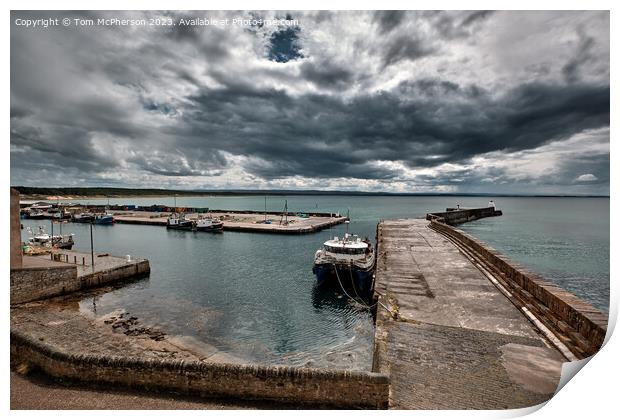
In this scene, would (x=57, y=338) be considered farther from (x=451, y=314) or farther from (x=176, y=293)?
(x=451, y=314)

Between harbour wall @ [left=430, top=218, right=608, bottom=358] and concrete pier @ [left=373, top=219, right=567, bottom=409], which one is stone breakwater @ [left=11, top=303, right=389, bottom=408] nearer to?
concrete pier @ [left=373, top=219, right=567, bottom=409]

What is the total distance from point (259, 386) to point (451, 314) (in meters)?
8.31

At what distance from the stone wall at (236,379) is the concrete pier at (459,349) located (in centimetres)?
85

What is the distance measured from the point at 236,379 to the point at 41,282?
18664 millimetres

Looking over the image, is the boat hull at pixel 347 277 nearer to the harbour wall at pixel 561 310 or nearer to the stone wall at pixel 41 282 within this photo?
the harbour wall at pixel 561 310

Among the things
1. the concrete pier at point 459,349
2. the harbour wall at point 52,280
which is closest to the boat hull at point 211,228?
the harbour wall at point 52,280

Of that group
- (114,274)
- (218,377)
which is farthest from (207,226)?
(218,377)

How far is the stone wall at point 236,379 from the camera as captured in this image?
7758 mm

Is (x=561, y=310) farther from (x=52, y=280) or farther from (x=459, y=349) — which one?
(x=52, y=280)

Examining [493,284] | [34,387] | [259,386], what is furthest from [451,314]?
[34,387]

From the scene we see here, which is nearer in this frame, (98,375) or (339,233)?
(98,375)

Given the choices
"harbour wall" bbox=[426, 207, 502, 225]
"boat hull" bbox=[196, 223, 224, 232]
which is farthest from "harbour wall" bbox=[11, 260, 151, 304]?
"harbour wall" bbox=[426, 207, 502, 225]

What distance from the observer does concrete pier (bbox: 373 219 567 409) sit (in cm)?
785

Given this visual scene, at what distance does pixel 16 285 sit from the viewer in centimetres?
1841
